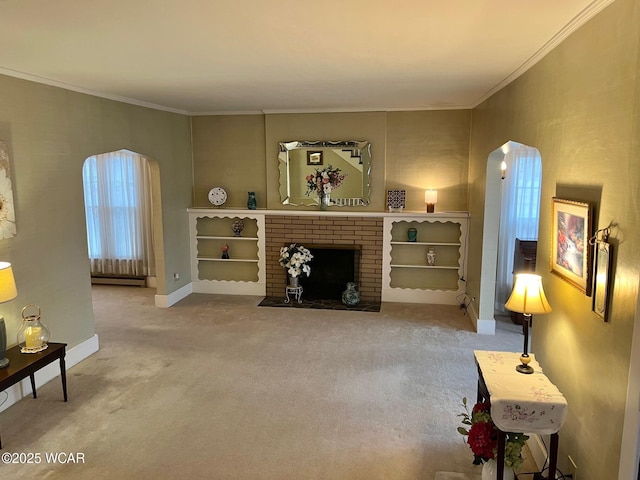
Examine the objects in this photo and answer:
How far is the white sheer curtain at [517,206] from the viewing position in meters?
5.85

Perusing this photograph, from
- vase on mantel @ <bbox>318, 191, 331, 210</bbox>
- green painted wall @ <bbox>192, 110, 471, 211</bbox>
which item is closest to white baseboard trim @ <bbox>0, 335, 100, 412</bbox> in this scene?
green painted wall @ <bbox>192, 110, 471, 211</bbox>

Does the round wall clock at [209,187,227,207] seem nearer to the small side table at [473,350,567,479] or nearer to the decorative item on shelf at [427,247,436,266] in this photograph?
the decorative item on shelf at [427,247,436,266]

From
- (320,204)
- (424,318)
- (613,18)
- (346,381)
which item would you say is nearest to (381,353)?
(346,381)

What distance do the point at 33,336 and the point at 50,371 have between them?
0.68 metres

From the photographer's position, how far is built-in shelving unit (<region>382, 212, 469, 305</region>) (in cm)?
637

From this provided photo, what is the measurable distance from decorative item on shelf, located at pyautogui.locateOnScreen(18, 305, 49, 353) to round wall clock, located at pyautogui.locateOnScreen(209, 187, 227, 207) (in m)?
3.37

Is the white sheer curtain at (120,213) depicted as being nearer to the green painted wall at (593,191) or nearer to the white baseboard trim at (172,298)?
the white baseboard trim at (172,298)

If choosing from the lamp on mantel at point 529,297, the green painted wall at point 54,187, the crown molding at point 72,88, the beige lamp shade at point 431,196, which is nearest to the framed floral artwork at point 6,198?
the green painted wall at point 54,187

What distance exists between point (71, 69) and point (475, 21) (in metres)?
3.12

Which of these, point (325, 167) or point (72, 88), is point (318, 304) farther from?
point (72, 88)

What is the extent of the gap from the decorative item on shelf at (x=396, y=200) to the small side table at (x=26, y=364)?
4.34 metres

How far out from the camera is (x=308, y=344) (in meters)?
4.99

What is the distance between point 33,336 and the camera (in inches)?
145

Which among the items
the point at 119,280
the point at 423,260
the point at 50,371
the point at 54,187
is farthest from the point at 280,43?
the point at 119,280
